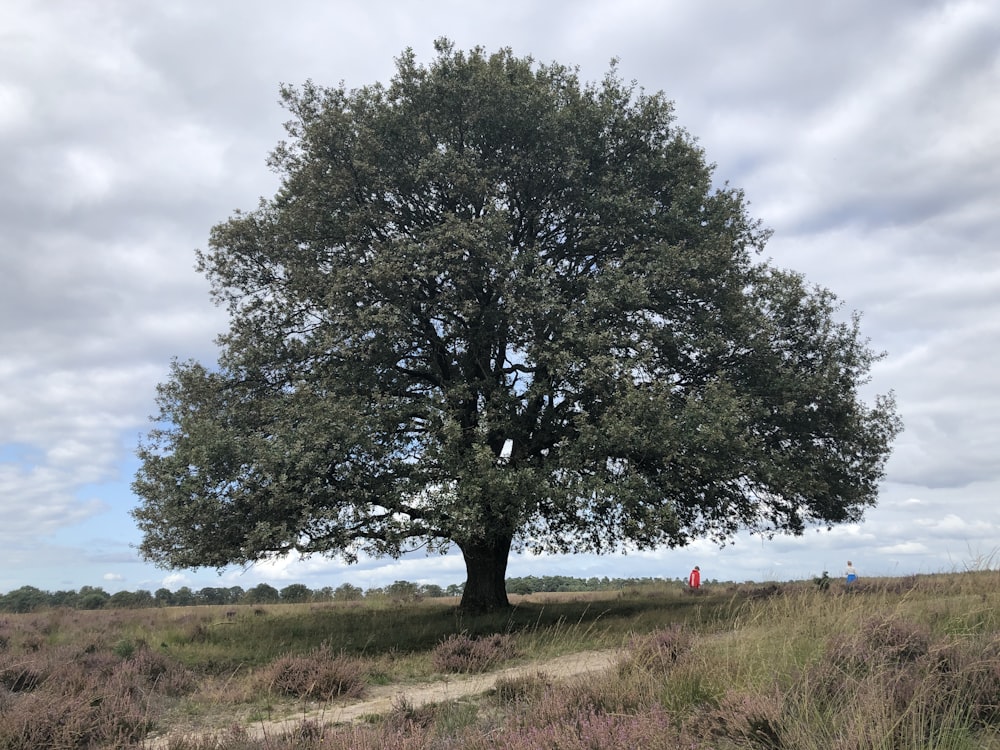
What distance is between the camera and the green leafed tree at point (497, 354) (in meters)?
15.3

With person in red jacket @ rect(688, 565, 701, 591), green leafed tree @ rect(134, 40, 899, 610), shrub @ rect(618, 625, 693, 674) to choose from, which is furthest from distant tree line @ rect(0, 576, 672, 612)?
shrub @ rect(618, 625, 693, 674)

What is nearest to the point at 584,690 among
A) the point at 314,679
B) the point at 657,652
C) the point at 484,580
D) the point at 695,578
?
the point at 657,652

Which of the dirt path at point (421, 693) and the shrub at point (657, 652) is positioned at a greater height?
the shrub at point (657, 652)

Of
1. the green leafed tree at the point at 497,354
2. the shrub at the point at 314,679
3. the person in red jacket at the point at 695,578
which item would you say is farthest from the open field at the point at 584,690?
the person in red jacket at the point at 695,578

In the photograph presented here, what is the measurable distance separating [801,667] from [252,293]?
686 inches

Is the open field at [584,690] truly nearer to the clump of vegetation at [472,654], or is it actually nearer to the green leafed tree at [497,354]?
the clump of vegetation at [472,654]

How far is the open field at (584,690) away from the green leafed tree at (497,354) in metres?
3.29

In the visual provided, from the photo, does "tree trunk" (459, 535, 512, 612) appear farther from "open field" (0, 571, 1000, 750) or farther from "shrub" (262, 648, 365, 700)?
"shrub" (262, 648, 365, 700)

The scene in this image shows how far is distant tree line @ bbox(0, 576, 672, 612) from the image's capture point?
34.3 meters

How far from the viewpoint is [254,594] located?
40.8 metres

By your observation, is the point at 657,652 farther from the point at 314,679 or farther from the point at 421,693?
the point at 314,679

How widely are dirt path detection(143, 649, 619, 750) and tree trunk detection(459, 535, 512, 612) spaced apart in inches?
309

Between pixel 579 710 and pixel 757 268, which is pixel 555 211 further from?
pixel 579 710

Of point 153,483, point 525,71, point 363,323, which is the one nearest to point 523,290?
point 363,323
